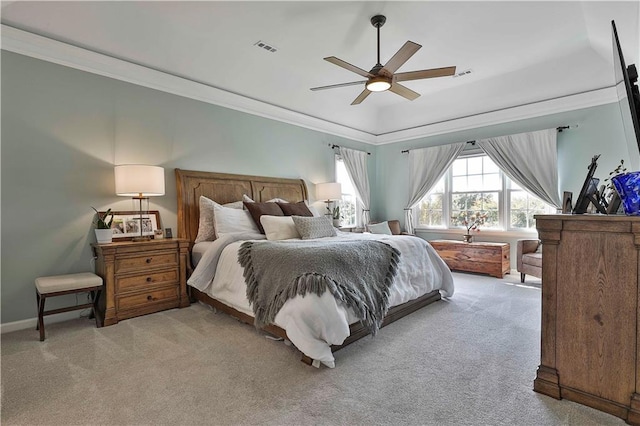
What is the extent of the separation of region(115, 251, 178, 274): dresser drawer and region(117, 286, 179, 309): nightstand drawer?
262 millimetres

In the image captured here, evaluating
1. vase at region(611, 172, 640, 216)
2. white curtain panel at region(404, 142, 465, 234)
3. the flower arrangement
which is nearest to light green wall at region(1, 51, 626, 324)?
the flower arrangement

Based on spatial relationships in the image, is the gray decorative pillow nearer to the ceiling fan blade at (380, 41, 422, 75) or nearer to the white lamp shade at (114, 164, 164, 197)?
the white lamp shade at (114, 164, 164, 197)

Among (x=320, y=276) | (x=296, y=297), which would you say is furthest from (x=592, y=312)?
(x=296, y=297)

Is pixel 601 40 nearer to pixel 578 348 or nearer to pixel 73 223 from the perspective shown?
pixel 578 348

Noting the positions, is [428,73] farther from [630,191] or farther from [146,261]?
[146,261]

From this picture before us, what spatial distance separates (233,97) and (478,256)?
14.8 ft

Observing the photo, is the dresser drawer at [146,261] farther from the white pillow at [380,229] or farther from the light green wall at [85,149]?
the white pillow at [380,229]

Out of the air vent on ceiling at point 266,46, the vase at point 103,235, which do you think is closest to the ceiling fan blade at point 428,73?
the air vent on ceiling at point 266,46

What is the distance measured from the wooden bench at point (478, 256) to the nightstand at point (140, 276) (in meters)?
4.18

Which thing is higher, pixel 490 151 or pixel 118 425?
pixel 490 151

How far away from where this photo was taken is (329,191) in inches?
215

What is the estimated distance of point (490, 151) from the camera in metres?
5.39

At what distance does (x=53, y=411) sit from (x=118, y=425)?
1.43 feet

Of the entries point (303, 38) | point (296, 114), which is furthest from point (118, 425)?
point (296, 114)
